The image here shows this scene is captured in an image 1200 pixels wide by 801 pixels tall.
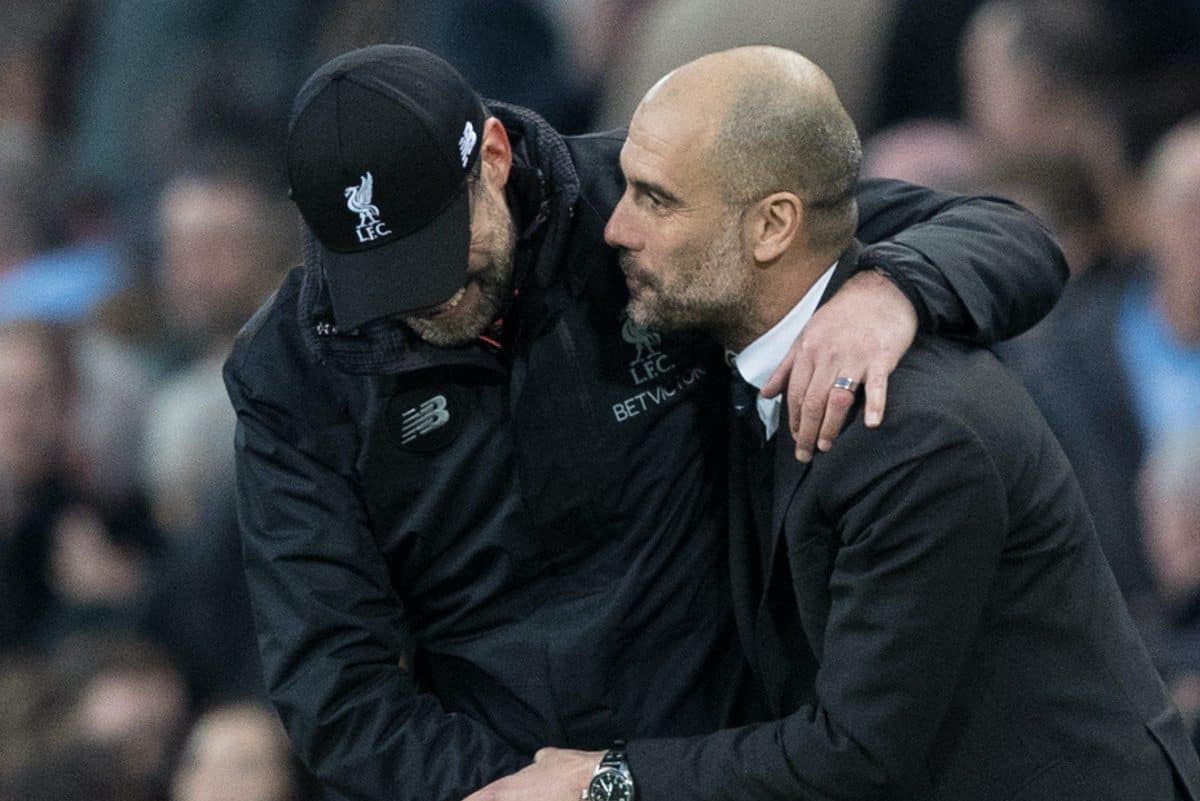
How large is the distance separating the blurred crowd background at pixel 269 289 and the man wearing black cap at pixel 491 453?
1.47 metres

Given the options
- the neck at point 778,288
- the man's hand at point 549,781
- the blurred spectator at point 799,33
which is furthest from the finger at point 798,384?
the blurred spectator at point 799,33

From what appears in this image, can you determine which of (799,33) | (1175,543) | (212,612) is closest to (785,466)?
(1175,543)

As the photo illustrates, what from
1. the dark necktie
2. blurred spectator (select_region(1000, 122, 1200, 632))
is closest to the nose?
the dark necktie

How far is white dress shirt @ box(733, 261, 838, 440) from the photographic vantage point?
10.2 feet

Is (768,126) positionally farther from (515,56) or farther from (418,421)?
(515,56)

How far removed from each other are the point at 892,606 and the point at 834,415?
25cm

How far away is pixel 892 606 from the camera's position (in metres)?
2.90

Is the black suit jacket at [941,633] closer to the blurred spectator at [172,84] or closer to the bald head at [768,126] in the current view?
the bald head at [768,126]

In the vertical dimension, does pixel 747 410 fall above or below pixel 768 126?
below

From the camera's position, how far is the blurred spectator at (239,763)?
5.02 m

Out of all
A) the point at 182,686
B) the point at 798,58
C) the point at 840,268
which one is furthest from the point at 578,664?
the point at 182,686

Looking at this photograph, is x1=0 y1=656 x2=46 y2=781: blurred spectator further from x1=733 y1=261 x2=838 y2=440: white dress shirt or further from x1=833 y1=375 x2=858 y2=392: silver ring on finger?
x1=833 y1=375 x2=858 y2=392: silver ring on finger

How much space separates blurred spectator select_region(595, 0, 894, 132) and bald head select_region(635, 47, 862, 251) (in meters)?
2.57

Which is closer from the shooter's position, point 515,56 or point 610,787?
point 610,787
